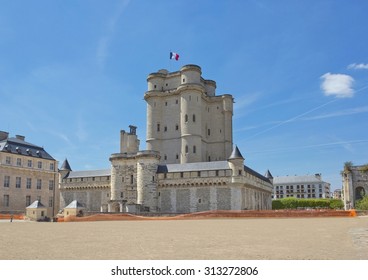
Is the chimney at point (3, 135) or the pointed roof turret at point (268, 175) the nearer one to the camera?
the chimney at point (3, 135)

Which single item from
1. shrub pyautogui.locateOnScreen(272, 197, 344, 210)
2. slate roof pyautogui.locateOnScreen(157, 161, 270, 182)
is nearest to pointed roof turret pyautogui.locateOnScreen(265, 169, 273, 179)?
shrub pyautogui.locateOnScreen(272, 197, 344, 210)

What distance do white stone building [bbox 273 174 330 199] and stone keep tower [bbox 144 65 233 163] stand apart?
2452 inches

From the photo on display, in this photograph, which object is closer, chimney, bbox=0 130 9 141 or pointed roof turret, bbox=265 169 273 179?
chimney, bbox=0 130 9 141

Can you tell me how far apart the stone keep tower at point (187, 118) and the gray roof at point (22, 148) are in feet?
62.2

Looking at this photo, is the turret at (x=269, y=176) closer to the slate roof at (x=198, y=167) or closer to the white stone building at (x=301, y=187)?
the slate roof at (x=198, y=167)

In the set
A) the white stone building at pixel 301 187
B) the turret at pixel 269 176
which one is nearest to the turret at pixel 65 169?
the turret at pixel 269 176

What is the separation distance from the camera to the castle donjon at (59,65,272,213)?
2077 inches

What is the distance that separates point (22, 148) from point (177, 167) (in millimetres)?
26828

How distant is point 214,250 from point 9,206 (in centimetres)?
5375

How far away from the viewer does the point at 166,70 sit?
79.0 m

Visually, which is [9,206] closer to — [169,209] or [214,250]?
[169,209]

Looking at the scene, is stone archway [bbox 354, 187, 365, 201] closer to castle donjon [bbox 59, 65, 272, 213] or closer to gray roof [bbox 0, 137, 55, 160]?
castle donjon [bbox 59, 65, 272, 213]

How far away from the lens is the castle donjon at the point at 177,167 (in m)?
52.8

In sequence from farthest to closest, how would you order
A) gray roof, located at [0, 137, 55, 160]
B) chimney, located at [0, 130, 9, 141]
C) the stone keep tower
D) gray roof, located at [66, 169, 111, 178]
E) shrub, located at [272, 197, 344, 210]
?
shrub, located at [272, 197, 344, 210] → the stone keep tower → chimney, located at [0, 130, 9, 141] → gray roof, located at [66, 169, 111, 178] → gray roof, located at [0, 137, 55, 160]
